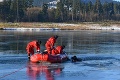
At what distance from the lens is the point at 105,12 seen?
551ft

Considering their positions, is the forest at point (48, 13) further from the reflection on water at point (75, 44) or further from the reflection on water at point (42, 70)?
the reflection on water at point (42, 70)

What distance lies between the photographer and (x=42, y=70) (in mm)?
22953

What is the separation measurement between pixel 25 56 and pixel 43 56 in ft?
16.6

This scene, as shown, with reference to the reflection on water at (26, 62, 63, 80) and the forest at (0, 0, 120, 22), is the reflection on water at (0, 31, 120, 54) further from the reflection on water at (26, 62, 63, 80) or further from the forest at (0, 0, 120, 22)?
the forest at (0, 0, 120, 22)

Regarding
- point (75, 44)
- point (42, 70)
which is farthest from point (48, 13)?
point (42, 70)

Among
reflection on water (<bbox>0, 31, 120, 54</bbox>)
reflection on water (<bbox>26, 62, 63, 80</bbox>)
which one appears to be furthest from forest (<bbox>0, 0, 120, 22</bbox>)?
reflection on water (<bbox>26, 62, 63, 80</bbox>)

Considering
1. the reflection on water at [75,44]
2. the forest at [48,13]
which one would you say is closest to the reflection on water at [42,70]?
the reflection on water at [75,44]

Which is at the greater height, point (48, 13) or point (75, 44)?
point (48, 13)

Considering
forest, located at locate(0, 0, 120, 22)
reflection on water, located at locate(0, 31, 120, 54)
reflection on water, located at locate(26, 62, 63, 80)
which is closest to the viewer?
reflection on water, located at locate(26, 62, 63, 80)

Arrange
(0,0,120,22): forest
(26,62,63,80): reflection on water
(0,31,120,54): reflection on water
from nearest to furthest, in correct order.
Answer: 1. (26,62,63,80): reflection on water
2. (0,31,120,54): reflection on water
3. (0,0,120,22): forest

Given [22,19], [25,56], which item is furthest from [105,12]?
[25,56]

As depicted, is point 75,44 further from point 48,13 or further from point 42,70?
point 48,13

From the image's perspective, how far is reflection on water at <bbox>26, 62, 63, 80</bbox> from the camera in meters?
20.3

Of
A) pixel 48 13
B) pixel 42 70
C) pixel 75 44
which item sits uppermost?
pixel 48 13
